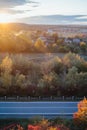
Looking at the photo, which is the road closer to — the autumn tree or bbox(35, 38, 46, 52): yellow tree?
the autumn tree

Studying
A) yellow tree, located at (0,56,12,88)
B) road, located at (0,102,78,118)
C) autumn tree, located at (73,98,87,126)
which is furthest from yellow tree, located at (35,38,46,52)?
autumn tree, located at (73,98,87,126)

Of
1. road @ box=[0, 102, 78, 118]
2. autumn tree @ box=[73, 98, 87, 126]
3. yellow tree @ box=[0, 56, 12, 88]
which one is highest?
yellow tree @ box=[0, 56, 12, 88]

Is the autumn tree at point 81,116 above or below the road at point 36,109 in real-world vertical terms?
above

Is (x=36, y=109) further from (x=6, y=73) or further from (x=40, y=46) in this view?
(x=40, y=46)

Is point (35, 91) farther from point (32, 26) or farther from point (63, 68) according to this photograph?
point (32, 26)

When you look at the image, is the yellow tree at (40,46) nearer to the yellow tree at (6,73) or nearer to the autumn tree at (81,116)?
the yellow tree at (6,73)

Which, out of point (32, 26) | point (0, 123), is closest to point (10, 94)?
point (0, 123)

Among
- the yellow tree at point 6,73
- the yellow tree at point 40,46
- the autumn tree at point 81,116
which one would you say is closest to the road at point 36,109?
the autumn tree at point 81,116

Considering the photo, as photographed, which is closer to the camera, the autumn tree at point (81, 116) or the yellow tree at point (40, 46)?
the autumn tree at point (81, 116)

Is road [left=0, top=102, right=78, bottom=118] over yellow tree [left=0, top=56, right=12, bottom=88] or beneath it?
beneath
